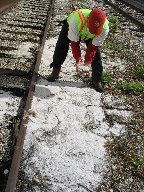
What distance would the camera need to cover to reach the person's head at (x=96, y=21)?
454 cm

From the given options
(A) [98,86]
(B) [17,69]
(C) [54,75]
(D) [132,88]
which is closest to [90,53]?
(A) [98,86]

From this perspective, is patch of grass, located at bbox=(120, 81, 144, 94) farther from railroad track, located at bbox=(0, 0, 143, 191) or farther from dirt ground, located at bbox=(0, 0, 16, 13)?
dirt ground, located at bbox=(0, 0, 16, 13)

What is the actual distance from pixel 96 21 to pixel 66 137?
5.30 feet

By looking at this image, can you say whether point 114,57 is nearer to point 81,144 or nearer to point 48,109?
point 48,109

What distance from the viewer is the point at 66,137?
4039 millimetres

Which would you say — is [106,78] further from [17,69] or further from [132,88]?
[17,69]

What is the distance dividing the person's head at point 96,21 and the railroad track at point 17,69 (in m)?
1.17

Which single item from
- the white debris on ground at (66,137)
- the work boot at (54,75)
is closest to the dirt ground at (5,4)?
the work boot at (54,75)

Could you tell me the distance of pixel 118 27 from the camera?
9.94 metres

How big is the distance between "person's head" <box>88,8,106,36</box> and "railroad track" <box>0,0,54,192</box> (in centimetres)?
117

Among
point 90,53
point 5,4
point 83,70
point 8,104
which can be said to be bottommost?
point 5,4

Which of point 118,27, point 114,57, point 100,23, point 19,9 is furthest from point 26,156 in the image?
point 19,9

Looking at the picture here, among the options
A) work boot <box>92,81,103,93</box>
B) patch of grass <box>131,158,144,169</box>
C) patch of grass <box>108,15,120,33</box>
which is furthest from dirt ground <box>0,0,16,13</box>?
patch of grass <box>131,158,144,169</box>

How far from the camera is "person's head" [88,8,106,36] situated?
4.54m
